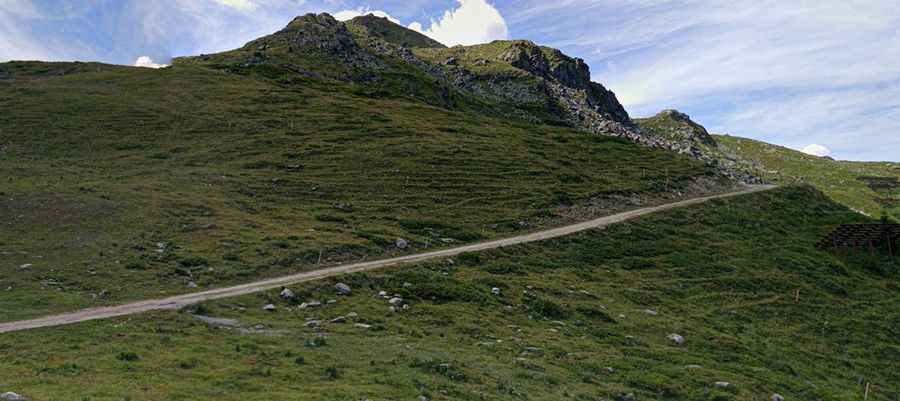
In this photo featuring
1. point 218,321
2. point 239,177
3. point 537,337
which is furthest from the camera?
point 239,177

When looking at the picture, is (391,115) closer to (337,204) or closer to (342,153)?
(342,153)

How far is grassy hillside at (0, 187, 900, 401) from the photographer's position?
19.6 metres

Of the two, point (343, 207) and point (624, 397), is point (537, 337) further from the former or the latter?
point (343, 207)

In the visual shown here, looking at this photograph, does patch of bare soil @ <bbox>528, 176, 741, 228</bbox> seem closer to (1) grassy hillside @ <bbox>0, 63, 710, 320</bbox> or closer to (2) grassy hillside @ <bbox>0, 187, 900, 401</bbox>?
(1) grassy hillside @ <bbox>0, 63, 710, 320</bbox>

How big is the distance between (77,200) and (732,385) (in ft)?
151

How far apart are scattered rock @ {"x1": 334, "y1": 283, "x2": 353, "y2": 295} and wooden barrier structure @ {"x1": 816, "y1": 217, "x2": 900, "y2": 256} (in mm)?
54642

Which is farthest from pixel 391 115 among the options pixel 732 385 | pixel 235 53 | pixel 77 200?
pixel 732 385

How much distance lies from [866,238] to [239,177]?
2586 inches

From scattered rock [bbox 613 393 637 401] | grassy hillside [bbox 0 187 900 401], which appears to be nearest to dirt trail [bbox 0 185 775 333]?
grassy hillside [bbox 0 187 900 401]

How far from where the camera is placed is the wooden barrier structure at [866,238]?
6562 centimetres

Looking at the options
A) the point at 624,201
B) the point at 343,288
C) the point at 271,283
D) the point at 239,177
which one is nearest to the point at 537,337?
the point at 343,288

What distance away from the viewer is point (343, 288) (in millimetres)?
32750

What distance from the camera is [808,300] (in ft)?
156

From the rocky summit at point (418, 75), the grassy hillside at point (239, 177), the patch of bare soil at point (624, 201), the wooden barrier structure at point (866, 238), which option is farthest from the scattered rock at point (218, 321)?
the rocky summit at point (418, 75)
